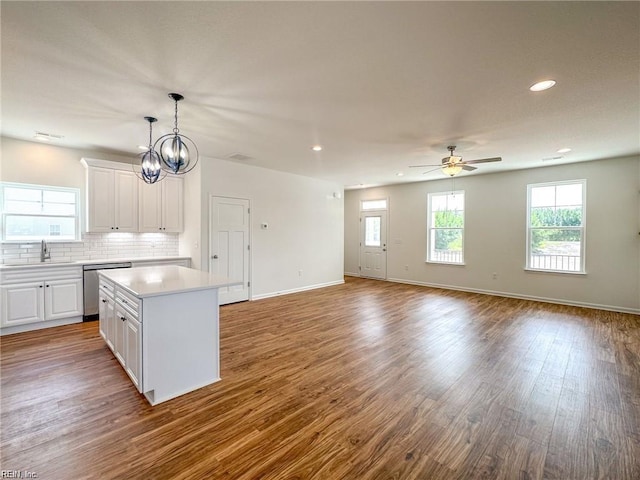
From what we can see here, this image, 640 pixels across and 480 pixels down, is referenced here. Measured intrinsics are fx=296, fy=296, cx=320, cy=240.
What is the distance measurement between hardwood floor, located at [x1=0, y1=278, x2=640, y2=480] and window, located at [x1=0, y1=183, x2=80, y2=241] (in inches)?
62.3

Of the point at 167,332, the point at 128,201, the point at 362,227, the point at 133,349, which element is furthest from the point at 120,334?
the point at 362,227

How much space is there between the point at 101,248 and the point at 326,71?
4.87m

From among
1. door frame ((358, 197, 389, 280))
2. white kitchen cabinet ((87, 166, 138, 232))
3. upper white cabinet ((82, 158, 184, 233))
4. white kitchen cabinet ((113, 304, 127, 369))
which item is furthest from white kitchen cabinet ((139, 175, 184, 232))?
door frame ((358, 197, 389, 280))

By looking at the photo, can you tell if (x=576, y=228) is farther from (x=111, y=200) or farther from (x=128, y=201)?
(x=111, y=200)

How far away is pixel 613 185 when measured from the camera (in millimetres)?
5312

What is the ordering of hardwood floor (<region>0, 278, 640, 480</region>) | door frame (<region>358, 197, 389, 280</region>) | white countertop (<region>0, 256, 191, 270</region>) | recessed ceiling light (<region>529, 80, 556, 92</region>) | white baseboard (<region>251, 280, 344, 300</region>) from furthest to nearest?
door frame (<region>358, 197, 389, 280</region>)
white baseboard (<region>251, 280, 344, 300</region>)
white countertop (<region>0, 256, 191, 270</region>)
recessed ceiling light (<region>529, 80, 556, 92</region>)
hardwood floor (<region>0, 278, 640, 480</region>)

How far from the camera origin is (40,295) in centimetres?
416

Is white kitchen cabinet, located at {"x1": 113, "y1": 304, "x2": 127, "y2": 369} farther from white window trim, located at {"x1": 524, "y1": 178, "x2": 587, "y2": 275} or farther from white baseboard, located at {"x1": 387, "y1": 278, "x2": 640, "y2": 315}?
white window trim, located at {"x1": 524, "y1": 178, "x2": 587, "y2": 275}

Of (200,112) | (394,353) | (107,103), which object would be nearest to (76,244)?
(107,103)

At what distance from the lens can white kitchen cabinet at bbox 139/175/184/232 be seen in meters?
5.23

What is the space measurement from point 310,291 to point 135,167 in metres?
4.27

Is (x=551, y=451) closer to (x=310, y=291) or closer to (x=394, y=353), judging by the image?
(x=394, y=353)

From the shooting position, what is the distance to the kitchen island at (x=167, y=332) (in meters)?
2.39

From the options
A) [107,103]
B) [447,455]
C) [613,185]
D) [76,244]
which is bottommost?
[447,455]
